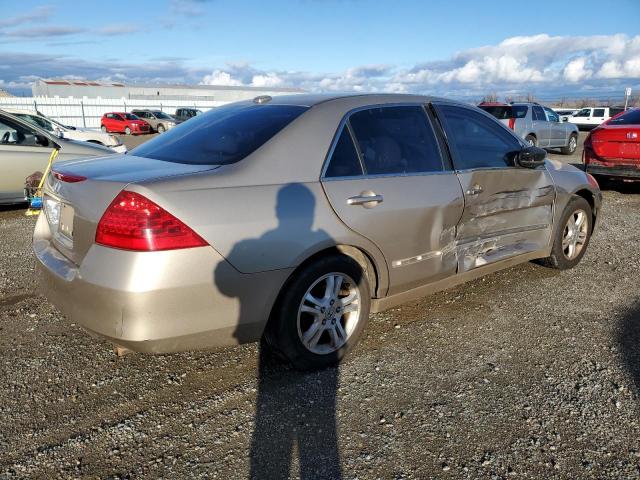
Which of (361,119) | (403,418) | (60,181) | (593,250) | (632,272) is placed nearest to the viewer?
(403,418)

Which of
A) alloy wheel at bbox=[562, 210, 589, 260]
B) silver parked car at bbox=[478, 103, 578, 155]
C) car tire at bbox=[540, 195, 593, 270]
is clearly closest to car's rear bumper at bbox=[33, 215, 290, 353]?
car tire at bbox=[540, 195, 593, 270]

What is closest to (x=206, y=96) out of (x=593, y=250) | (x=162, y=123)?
(x=162, y=123)

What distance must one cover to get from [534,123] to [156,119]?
2483cm

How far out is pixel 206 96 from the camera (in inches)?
2359

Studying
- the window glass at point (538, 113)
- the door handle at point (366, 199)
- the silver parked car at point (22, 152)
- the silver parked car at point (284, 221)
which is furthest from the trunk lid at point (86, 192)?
the window glass at point (538, 113)

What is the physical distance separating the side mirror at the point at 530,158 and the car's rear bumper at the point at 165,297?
7.83 feet

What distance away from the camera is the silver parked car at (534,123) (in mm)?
15617

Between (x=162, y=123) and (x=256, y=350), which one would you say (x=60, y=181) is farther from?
(x=162, y=123)

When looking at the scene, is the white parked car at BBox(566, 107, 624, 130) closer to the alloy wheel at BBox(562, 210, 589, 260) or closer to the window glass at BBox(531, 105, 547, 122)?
Result: the window glass at BBox(531, 105, 547, 122)

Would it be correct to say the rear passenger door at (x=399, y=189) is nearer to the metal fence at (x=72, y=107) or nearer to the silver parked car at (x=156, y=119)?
the silver parked car at (x=156, y=119)

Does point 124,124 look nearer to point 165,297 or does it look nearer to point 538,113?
point 538,113

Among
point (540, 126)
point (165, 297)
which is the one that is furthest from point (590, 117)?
point (165, 297)

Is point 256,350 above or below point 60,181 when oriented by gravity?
below

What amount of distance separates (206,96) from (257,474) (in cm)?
6142
